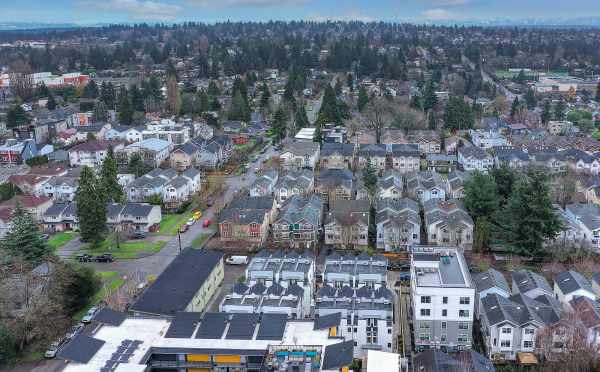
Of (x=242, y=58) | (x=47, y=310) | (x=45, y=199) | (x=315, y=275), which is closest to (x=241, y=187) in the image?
(x=45, y=199)

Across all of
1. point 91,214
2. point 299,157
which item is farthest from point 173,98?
point 91,214

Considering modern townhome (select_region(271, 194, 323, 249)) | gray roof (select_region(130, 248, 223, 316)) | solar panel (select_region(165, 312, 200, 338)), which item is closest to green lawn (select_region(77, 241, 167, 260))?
gray roof (select_region(130, 248, 223, 316))

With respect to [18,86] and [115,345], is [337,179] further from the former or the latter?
→ [18,86]

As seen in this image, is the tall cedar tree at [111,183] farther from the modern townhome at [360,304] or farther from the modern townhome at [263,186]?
the modern townhome at [360,304]

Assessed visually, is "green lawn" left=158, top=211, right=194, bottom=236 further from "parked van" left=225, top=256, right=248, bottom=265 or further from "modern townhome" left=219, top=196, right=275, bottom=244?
"parked van" left=225, top=256, right=248, bottom=265

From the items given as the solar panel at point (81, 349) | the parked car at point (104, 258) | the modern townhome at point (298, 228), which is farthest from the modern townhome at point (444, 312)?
the parked car at point (104, 258)

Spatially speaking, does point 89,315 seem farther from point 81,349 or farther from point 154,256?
point 154,256
